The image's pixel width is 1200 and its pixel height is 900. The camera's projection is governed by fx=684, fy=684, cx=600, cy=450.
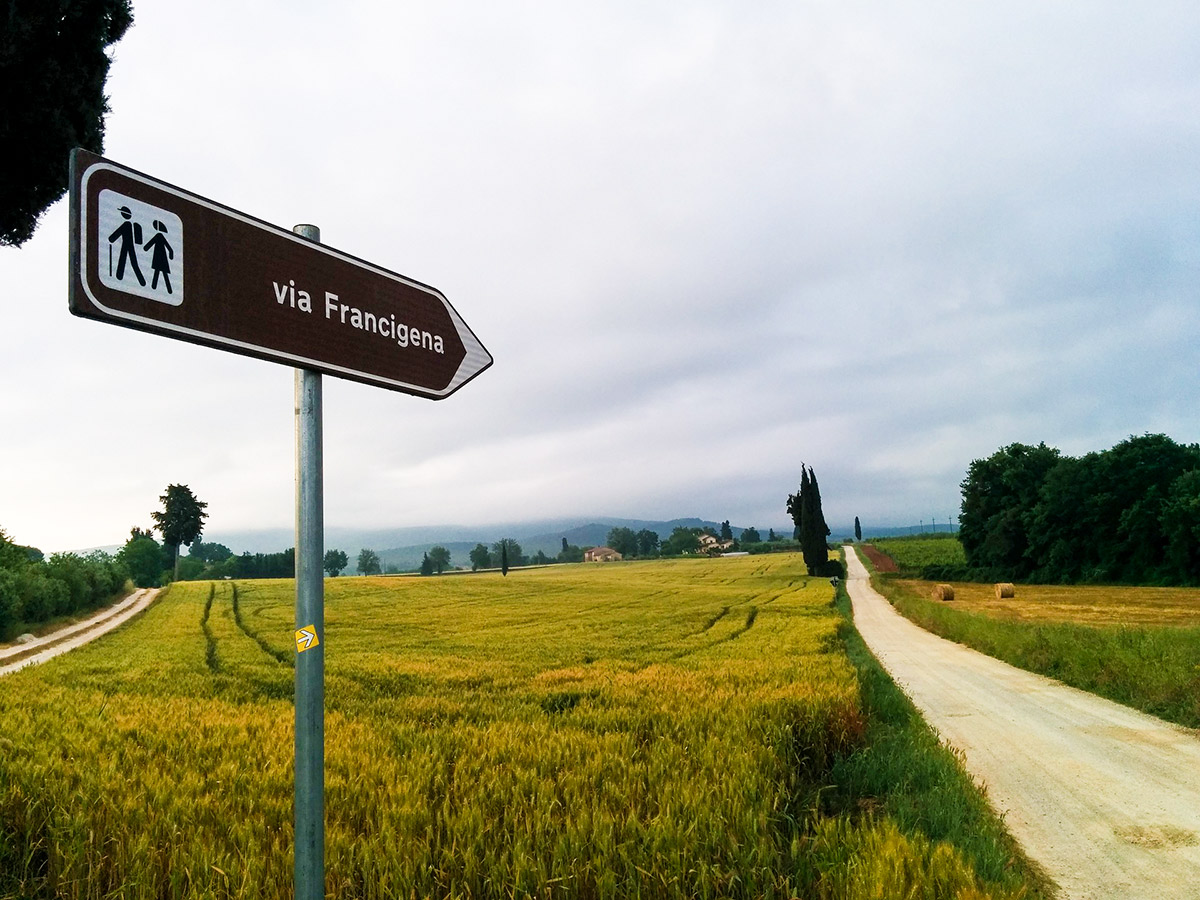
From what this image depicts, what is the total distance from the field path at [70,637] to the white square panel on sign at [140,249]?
24632 mm

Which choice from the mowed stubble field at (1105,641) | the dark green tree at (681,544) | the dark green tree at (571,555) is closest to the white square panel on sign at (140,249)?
the mowed stubble field at (1105,641)

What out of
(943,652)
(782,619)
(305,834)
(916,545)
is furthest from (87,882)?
(916,545)

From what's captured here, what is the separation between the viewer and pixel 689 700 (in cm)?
904

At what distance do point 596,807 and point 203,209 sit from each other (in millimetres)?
4143

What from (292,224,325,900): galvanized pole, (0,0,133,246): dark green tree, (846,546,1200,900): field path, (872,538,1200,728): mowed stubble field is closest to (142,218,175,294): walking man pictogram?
(292,224,325,900): galvanized pole

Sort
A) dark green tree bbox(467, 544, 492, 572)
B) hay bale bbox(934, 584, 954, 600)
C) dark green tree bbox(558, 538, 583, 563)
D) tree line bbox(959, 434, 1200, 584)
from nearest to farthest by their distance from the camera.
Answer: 1. hay bale bbox(934, 584, 954, 600)
2. tree line bbox(959, 434, 1200, 584)
3. dark green tree bbox(467, 544, 492, 572)
4. dark green tree bbox(558, 538, 583, 563)

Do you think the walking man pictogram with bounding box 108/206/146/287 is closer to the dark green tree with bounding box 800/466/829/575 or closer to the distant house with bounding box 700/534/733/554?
the dark green tree with bounding box 800/466/829/575

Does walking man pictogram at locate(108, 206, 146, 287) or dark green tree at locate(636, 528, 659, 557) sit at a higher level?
walking man pictogram at locate(108, 206, 146, 287)

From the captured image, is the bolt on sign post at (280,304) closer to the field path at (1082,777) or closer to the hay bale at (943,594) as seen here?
the field path at (1082,777)

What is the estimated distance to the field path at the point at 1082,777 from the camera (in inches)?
237

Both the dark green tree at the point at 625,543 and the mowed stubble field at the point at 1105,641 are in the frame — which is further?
the dark green tree at the point at 625,543

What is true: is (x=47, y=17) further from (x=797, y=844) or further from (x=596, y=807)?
(x=797, y=844)

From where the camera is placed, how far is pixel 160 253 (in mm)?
1854

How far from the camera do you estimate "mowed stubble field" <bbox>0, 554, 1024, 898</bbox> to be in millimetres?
3756
